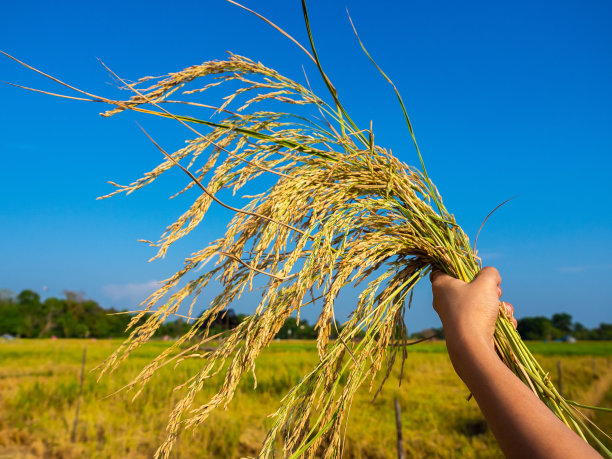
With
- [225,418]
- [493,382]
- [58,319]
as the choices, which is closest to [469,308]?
[493,382]

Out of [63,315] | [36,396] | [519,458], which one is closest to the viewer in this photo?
[519,458]

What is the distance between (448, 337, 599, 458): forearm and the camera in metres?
0.69

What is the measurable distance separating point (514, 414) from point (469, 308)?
0.38 meters

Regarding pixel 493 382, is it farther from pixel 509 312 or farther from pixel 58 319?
pixel 58 319

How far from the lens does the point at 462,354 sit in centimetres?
99

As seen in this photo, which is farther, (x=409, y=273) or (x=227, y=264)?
(x=409, y=273)

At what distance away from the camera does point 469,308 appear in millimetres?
1117

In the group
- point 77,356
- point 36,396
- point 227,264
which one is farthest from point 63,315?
point 227,264

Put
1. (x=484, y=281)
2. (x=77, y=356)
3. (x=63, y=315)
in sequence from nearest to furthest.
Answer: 1. (x=484, y=281)
2. (x=77, y=356)
3. (x=63, y=315)

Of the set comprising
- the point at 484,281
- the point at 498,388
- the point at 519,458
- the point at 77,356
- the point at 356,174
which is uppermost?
the point at 356,174

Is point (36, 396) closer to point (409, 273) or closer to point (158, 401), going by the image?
point (158, 401)

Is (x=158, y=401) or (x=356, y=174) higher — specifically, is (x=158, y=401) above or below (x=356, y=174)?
below

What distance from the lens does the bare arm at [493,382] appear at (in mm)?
707

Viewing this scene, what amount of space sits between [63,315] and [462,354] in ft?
163
